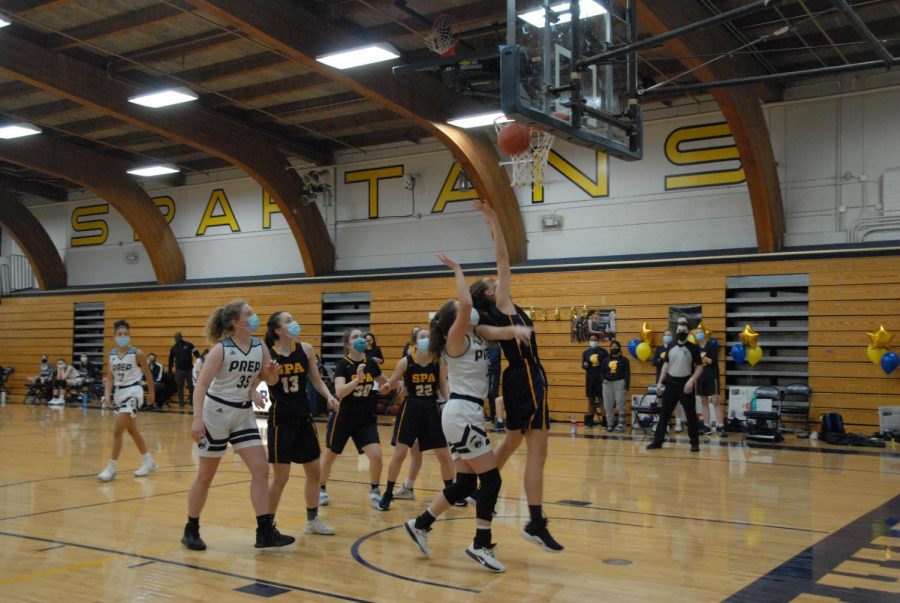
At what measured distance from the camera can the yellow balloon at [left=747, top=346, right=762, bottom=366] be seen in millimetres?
14703

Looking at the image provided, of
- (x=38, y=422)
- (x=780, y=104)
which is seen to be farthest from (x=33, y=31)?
(x=780, y=104)

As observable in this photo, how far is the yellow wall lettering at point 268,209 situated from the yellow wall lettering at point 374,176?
235 centimetres

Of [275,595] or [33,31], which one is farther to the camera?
[33,31]

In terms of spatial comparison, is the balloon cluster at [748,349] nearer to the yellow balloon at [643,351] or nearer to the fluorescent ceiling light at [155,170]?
the yellow balloon at [643,351]

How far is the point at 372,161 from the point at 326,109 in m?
2.56

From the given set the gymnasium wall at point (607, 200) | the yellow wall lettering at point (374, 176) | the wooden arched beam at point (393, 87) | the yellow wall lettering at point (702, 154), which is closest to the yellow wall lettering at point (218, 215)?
the gymnasium wall at point (607, 200)

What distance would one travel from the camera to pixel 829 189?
14.9 m

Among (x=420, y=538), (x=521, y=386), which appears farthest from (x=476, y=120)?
(x=420, y=538)

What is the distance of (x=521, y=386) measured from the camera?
5.70 m

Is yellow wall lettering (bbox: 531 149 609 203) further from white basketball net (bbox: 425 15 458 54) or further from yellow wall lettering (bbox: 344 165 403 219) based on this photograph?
white basketball net (bbox: 425 15 458 54)

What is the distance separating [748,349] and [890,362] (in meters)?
2.18

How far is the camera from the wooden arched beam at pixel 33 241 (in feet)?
80.8

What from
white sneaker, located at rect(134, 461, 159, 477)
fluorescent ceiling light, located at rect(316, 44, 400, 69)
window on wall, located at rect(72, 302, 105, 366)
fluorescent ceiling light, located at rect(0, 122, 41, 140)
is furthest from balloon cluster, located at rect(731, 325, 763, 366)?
window on wall, located at rect(72, 302, 105, 366)

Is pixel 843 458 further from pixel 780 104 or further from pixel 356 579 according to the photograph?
pixel 356 579
